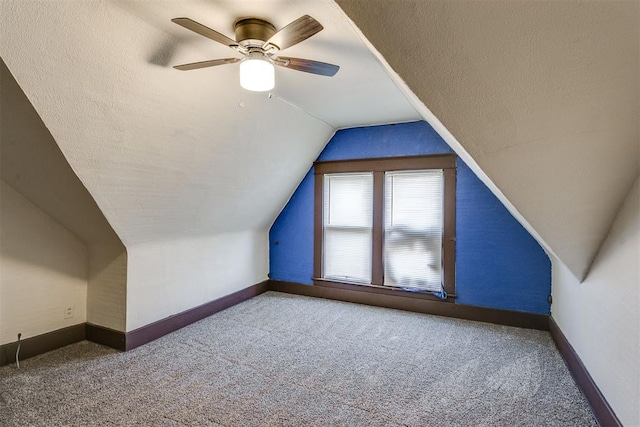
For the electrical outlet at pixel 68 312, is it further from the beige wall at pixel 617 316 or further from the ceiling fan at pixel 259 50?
the beige wall at pixel 617 316

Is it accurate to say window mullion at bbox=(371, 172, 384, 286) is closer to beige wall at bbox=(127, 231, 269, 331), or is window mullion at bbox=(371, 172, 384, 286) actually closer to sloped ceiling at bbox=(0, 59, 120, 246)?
beige wall at bbox=(127, 231, 269, 331)

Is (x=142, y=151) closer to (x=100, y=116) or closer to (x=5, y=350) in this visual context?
(x=100, y=116)

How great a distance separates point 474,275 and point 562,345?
0.99 meters

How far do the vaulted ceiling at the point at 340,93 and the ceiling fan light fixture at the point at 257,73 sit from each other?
231mm

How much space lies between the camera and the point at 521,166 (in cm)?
142

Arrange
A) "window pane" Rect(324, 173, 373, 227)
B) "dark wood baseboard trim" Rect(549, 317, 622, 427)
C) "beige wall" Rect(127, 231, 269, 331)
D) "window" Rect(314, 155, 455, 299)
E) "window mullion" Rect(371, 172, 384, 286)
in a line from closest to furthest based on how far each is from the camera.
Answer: "dark wood baseboard trim" Rect(549, 317, 622, 427) → "beige wall" Rect(127, 231, 269, 331) → "window" Rect(314, 155, 455, 299) → "window mullion" Rect(371, 172, 384, 286) → "window pane" Rect(324, 173, 373, 227)

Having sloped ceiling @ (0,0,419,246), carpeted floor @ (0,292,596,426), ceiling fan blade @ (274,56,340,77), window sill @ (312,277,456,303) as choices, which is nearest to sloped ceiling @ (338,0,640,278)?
sloped ceiling @ (0,0,419,246)

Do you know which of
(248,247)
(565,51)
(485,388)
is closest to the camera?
(565,51)

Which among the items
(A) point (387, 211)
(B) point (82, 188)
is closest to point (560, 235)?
(A) point (387, 211)

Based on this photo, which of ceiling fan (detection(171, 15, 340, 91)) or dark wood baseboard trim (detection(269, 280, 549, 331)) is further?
dark wood baseboard trim (detection(269, 280, 549, 331))

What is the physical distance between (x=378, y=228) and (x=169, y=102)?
2.64 metres

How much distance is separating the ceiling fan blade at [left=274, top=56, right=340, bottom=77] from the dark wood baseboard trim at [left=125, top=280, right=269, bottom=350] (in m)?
2.56

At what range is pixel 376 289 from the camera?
3881mm

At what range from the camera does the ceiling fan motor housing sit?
5.67 feet
